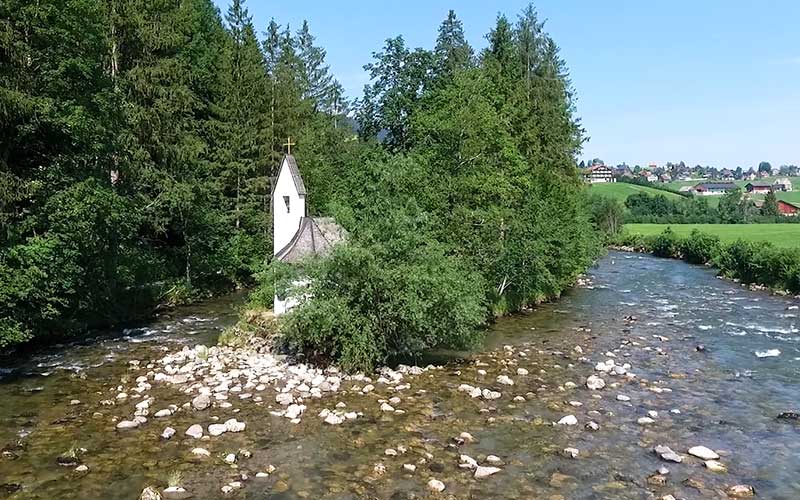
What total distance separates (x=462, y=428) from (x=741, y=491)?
6.14 metres

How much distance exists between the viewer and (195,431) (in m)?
15.1

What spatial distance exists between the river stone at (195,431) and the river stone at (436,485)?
5.81 meters

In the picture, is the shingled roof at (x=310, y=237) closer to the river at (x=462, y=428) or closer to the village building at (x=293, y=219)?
the village building at (x=293, y=219)

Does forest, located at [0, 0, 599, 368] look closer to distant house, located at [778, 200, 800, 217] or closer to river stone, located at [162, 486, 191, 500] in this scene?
river stone, located at [162, 486, 191, 500]

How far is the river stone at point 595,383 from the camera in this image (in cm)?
1931

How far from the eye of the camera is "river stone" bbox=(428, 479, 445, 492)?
40.2 feet

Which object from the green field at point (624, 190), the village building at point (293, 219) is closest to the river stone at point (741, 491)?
the village building at point (293, 219)

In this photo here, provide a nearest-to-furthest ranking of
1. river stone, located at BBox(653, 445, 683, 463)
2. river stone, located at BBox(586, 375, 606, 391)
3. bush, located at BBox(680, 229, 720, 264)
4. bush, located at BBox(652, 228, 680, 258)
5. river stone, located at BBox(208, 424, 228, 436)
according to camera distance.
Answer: river stone, located at BBox(653, 445, 683, 463), river stone, located at BBox(208, 424, 228, 436), river stone, located at BBox(586, 375, 606, 391), bush, located at BBox(680, 229, 720, 264), bush, located at BBox(652, 228, 680, 258)

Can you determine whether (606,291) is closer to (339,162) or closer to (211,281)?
(339,162)

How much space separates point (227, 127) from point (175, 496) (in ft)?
103

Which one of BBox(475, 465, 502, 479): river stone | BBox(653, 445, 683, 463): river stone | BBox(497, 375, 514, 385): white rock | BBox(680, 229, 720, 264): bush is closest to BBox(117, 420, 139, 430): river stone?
BBox(475, 465, 502, 479): river stone

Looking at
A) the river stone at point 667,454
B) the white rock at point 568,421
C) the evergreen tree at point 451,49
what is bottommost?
the white rock at point 568,421

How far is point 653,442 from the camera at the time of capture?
14914mm

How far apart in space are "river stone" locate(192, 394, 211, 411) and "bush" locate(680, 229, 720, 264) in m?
52.6
